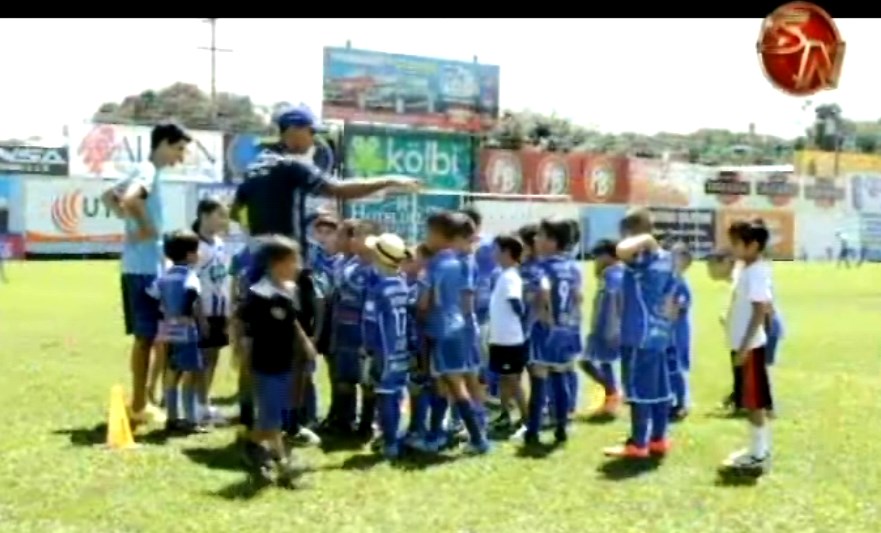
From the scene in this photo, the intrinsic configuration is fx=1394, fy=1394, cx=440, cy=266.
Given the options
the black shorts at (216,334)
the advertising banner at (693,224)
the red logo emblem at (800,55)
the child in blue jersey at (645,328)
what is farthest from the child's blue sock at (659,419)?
the advertising banner at (693,224)

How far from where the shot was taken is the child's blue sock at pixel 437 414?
7.30 m

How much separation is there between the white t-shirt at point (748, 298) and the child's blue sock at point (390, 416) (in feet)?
5.53

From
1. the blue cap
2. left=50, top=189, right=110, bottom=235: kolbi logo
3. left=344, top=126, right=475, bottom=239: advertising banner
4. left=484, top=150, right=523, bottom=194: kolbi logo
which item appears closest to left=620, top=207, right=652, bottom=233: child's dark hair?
the blue cap

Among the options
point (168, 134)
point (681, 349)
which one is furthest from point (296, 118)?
point (681, 349)

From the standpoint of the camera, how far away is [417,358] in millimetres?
7219

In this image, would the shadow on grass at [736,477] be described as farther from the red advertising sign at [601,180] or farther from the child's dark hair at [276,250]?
the red advertising sign at [601,180]

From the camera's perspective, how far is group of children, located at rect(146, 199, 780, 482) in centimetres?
635

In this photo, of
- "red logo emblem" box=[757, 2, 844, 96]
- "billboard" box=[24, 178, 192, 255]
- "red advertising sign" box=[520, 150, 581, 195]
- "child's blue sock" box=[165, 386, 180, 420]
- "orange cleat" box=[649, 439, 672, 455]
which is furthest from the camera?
"red advertising sign" box=[520, 150, 581, 195]

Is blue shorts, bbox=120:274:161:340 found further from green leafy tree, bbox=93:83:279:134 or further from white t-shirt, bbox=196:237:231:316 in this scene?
green leafy tree, bbox=93:83:279:134

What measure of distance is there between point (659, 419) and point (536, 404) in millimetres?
705

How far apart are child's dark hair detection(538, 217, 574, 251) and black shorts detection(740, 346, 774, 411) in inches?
52.6

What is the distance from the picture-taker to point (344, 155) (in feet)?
118
